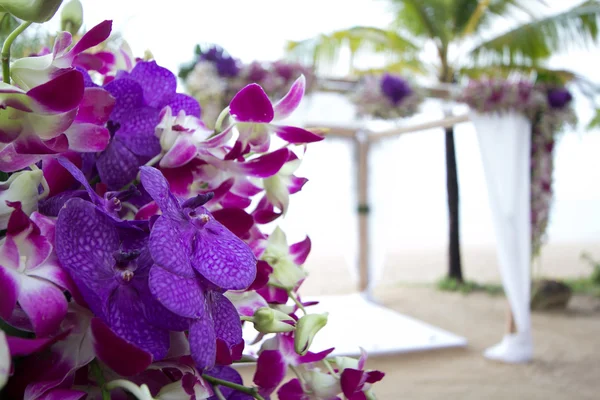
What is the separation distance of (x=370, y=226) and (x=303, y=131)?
537 centimetres

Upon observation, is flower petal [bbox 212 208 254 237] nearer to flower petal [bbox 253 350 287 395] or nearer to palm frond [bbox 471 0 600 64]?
flower petal [bbox 253 350 287 395]

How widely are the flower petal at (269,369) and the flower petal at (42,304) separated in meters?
0.13

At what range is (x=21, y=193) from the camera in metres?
0.24

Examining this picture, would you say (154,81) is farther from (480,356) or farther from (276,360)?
(480,356)

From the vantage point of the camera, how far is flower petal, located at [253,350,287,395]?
31 cm

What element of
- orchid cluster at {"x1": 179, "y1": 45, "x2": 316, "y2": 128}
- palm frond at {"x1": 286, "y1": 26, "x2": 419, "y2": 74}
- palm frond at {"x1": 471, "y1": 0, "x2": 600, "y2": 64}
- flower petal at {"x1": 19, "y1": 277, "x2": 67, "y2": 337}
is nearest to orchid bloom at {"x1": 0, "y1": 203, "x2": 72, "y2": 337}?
flower petal at {"x1": 19, "y1": 277, "x2": 67, "y2": 337}

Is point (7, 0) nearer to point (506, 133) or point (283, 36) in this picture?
point (506, 133)

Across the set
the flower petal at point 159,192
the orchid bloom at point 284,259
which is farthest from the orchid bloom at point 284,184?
the flower petal at point 159,192

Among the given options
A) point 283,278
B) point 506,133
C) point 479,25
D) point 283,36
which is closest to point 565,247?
point 479,25

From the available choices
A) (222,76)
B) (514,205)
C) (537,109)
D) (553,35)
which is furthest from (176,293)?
(553,35)

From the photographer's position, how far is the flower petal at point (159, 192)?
0.71 feet

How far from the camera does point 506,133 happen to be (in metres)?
3.78

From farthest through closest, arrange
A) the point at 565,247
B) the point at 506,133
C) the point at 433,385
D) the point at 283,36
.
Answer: the point at 565,247
the point at 283,36
the point at 506,133
the point at 433,385

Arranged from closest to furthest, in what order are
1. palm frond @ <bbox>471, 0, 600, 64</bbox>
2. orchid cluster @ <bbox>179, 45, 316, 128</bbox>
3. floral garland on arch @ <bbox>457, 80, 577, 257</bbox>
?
1. orchid cluster @ <bbox>179, 45, 316, 128</bbox>
2. floral garland on arch @ <bbox>457, 80, 577, 257</bbox>
3. palm frond @ <bbox>471, 0, 600, 64</bbox>
